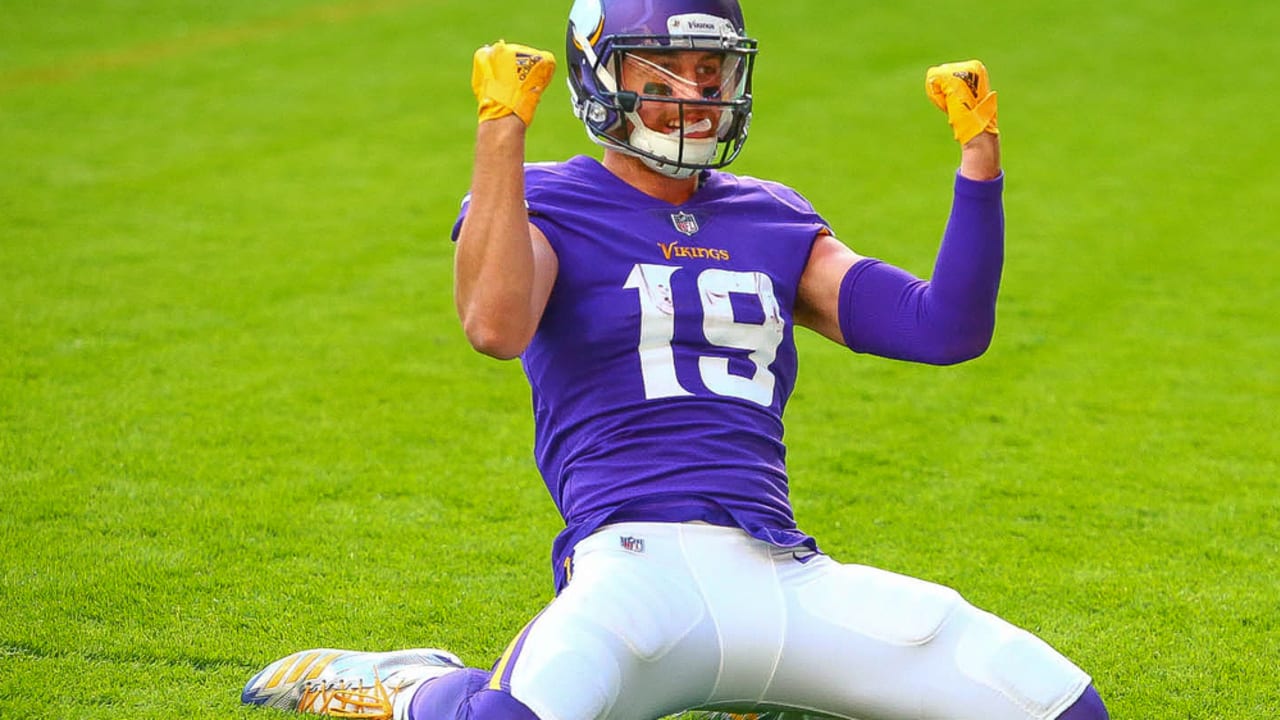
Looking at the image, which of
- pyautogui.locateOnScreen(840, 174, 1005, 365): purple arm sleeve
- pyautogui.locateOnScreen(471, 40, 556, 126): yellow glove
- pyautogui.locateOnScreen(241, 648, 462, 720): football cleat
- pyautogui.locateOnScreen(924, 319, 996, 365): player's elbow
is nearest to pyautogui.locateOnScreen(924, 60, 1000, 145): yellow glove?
pyautogui.locateOnScreen(840, 174, 1005, 365): purple arm sleeve

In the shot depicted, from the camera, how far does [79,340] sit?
23.9 ft

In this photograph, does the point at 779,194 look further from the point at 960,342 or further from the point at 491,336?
the point at 491,336

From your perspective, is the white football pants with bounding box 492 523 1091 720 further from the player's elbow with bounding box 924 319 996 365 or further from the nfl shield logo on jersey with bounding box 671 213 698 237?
the nfl shield logo on jersey with bounding box 671 213 698 237

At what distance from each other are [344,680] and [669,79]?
162cm

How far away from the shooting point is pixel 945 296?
3.54 m

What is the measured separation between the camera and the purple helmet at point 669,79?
3648 millimetres

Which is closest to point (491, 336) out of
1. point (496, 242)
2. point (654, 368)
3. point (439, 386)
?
point (496, 242)

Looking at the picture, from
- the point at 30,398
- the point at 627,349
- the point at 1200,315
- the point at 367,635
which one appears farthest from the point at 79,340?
the point at 1200,315

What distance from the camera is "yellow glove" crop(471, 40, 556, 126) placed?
3.27 meters

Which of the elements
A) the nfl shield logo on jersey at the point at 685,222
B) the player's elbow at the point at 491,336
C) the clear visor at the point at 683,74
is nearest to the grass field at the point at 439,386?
the player's elbow at the point at 491,336

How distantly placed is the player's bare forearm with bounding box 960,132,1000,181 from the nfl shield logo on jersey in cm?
62

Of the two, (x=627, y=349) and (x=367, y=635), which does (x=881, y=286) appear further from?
(x=367, y=635)

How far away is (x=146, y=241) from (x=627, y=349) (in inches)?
245

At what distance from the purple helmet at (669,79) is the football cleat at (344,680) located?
4.33 feet
